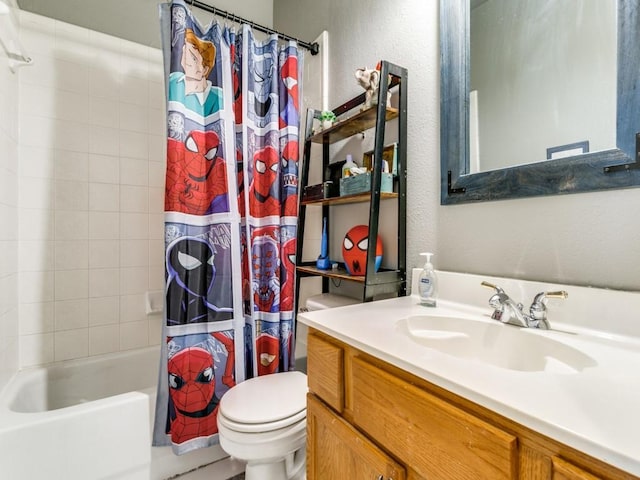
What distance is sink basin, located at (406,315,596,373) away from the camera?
2.15 feet

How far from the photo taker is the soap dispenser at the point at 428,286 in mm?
1019

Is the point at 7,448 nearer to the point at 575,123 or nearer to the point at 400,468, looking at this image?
the point at 400,468

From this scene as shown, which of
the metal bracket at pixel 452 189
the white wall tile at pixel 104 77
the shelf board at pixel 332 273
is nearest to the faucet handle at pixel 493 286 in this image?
the metal bracket at pixel 452 189

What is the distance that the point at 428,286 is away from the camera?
1.02m

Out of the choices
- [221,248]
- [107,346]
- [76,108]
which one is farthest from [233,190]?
[107,346]

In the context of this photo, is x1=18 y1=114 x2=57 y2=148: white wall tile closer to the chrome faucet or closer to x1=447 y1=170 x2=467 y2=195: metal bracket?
x1=447 y1=170 x2=467 y2=195: metal bracket

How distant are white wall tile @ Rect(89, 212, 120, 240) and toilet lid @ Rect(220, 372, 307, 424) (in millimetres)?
1191

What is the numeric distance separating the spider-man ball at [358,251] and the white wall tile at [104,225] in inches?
54.2

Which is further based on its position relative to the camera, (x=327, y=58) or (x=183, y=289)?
(x=327, y=58)

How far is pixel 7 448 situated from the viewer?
84 centimetres

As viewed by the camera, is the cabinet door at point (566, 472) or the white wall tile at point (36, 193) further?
the white wall tile at point (36, 193)

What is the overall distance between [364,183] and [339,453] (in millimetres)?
870

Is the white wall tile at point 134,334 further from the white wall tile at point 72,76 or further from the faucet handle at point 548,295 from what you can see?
the faucet handle at point 548,295

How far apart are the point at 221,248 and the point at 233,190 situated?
0.26 meters
